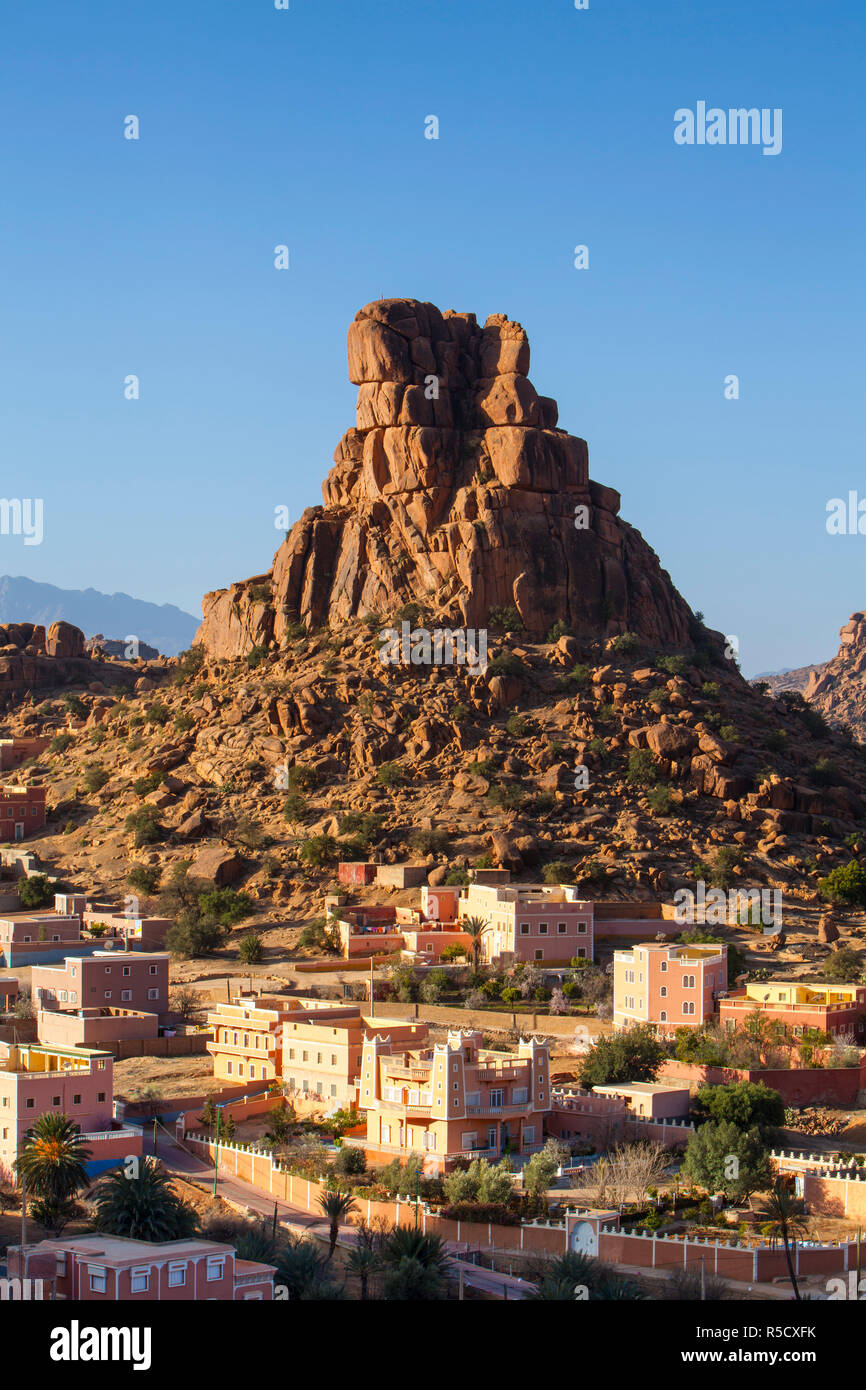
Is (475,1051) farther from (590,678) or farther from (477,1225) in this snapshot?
(590,678)

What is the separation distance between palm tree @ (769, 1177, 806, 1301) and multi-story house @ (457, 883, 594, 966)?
23.1 metres

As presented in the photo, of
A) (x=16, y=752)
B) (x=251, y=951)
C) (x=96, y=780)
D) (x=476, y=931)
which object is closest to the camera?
(x=476, y=931)

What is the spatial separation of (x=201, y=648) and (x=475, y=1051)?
2079 inches

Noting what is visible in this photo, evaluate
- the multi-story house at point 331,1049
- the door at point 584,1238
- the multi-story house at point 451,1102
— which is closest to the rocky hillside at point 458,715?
the multi-story house at point 331,1049

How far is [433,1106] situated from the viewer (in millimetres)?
50500

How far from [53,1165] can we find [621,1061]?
18.1 meters

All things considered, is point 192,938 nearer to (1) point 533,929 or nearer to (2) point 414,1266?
(1) point 533,929


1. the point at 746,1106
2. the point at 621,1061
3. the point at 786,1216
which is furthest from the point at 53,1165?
the point at 746,1106

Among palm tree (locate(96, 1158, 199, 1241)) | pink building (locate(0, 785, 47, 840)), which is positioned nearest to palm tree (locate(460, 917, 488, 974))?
palm tree (locate(96, 1158, 199, 1241))

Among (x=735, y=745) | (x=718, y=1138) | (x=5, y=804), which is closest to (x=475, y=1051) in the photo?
(x=718, y=1138)

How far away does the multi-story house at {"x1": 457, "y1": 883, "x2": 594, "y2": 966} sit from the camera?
70.1 meters

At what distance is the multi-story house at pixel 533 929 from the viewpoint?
70125 millimetres

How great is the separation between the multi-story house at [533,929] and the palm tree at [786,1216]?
910 inches
